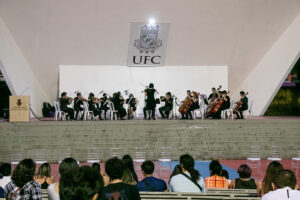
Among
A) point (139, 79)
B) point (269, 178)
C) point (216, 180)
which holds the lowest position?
point (216, 180)

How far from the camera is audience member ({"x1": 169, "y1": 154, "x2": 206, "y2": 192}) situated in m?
4.54

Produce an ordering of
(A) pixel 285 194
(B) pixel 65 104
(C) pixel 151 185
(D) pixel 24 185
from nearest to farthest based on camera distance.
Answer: (A) pixel 285 194 → (D) pixel 24 185 → (C) pixel 151 185 → (B) pixel 65 104

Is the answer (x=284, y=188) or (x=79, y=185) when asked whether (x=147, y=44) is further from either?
(x=79, y=185)

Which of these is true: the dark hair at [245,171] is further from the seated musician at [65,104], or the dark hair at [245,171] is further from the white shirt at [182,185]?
the seated musician at [65,104]

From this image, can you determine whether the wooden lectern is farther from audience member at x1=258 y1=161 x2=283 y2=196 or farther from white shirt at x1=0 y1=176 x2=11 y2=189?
audience member at x1=258 y1=161 x2=283 y2=196

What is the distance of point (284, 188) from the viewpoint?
3.15 metres

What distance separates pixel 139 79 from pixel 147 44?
1.63 meters

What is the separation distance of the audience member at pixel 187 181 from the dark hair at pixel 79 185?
100 inches

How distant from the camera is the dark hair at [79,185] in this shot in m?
2.05

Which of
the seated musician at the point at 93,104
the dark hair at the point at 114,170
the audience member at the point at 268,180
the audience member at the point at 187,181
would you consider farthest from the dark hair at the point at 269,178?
the seated musician at the point at 93,104

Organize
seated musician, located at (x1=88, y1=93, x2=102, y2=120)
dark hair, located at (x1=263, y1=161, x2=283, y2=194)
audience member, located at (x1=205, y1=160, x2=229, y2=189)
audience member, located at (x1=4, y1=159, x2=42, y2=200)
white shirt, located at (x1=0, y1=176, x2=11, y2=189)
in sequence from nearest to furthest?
audience member, located at (x1=4, y1=159, x2=42, y2=200)
dark hair, located at (x1=263, y1=161, x2=283, y2=194)
white shirt, located at (x1=0, y1=176, x2=11, y2=189)
audience member, located at (x1=205, y1=160, x2=229, y2=189)
seated musician, located at (x1=88, y1=93, x2=102, y2=120)

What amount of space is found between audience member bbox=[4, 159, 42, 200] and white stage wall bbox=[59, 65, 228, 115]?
14541 mm

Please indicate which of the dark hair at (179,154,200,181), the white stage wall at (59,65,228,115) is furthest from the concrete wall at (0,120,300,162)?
the dark hair at (179,154,200,181)

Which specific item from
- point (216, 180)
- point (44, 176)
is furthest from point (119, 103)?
point (44, 176)
